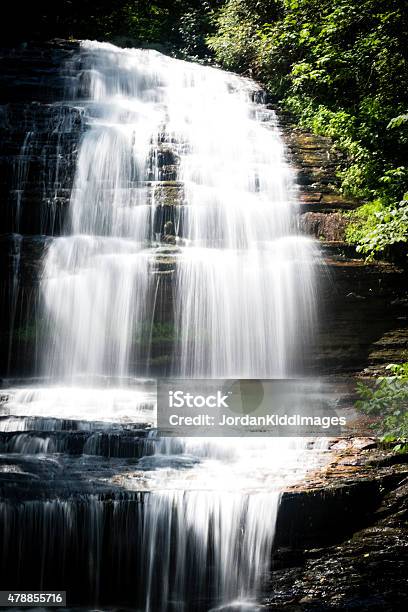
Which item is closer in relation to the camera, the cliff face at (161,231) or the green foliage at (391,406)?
the green foliage at (391,406)

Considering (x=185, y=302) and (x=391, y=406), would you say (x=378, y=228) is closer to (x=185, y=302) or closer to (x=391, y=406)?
(x=391, y=406)

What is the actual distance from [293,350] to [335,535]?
12.4ft

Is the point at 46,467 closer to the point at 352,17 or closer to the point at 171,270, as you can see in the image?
the point at 171,270

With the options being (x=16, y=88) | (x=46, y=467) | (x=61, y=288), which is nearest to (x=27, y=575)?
(x=46, y=467)

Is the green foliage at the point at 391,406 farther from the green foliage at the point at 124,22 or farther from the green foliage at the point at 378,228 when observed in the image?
the green foliage at the point at 124,22

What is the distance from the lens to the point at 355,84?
12812 millimetres

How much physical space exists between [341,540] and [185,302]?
4.55 metres

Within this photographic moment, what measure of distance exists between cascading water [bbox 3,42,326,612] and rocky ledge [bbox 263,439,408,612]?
0.78 ft

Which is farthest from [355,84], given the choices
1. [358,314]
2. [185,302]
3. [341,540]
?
[341,540]

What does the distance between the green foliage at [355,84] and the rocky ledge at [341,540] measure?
3452 mm

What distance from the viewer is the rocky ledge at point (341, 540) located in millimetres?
4957

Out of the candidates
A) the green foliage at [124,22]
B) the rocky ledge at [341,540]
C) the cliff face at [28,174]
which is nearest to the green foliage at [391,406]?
the rocky ledge at [341,540]

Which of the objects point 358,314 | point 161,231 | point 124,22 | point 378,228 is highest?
point 124,22

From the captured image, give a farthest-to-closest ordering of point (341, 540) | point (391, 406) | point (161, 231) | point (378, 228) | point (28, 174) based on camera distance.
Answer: point (28, 174), point (161, 231), point (378, 228), point (391, 406), point (341, 540)
